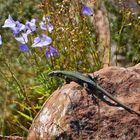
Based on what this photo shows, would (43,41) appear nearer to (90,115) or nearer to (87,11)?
(87,11)

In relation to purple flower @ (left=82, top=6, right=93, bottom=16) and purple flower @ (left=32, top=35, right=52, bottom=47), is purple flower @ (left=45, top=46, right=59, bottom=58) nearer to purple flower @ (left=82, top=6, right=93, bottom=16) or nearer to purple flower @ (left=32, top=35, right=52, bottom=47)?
purple flower @ (left=32, top=35, right=52, bottom=47)

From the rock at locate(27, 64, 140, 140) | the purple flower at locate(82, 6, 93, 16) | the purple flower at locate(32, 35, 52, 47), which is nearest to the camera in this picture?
the rock at locate(27, 64, 140, 140)

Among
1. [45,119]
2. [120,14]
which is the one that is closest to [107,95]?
[45,119]

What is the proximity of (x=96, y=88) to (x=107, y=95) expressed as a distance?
95mm

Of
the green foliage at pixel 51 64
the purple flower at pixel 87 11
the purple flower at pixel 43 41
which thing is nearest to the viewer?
the purple flower at pixel 43 41

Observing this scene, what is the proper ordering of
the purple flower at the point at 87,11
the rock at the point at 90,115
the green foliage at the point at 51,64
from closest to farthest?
the rock at the point at 90,115
the purple flower at the point at 87,11
the green foliage at the point at 51,64

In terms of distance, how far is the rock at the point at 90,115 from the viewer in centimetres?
393

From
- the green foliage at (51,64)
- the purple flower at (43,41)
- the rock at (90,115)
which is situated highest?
the rock at (90,115)

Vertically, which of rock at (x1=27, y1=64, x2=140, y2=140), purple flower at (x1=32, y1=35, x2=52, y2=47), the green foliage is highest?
rock at (x1=27, y1=64, x2=140, y2=140)

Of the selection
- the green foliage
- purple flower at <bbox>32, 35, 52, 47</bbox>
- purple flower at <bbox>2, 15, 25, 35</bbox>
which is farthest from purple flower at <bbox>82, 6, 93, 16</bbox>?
purple flower at <bbox>2, 15, 25, 35</bbox>

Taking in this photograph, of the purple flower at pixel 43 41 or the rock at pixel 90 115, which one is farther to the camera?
the purple flower at pixel 43 41

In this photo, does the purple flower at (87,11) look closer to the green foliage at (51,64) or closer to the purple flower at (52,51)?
the green foliage at (51,64)

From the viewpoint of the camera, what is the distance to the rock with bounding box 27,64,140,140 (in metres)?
3.93

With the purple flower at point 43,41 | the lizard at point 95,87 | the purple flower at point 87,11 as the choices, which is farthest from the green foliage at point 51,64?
the lizard at point 95,87
